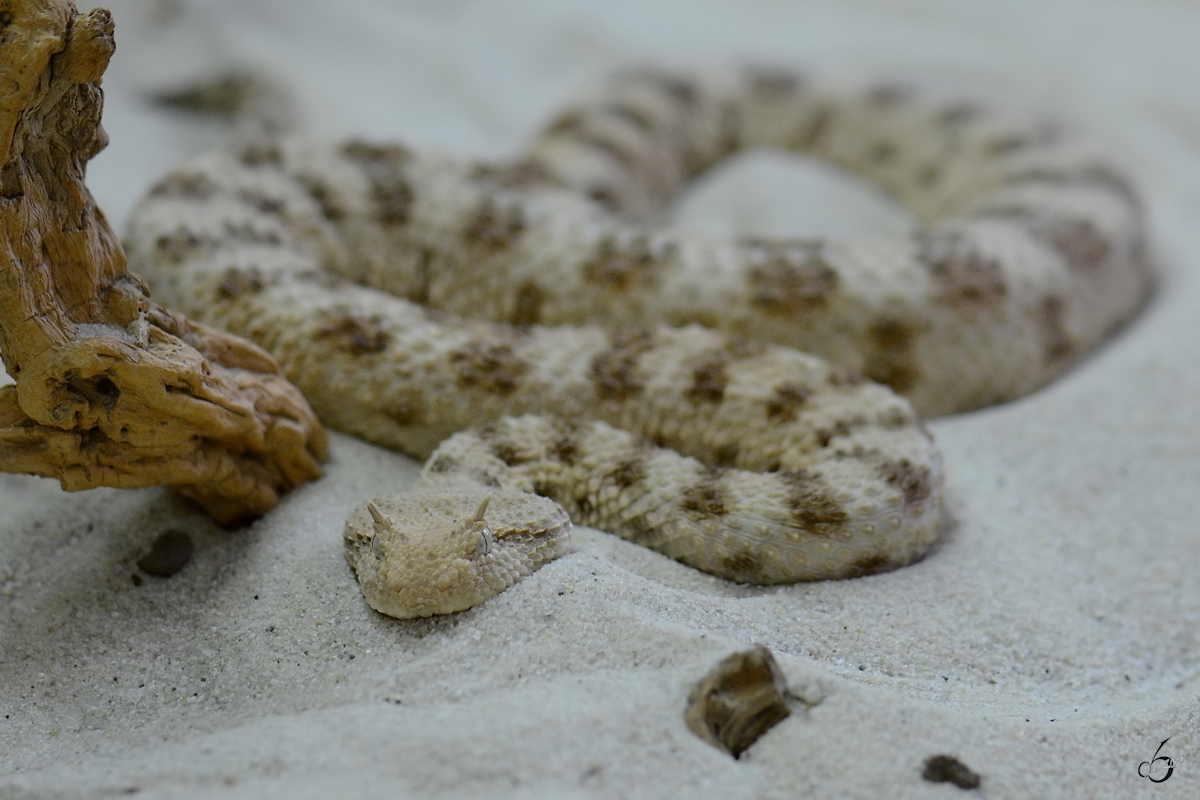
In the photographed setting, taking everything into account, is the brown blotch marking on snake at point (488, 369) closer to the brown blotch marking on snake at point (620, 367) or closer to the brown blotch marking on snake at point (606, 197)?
the brown blotch marking on snake at point (620, 367)

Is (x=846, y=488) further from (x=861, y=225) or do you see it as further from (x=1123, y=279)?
(x=861, y=225)

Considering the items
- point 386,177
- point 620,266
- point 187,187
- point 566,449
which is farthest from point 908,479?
point 187,187

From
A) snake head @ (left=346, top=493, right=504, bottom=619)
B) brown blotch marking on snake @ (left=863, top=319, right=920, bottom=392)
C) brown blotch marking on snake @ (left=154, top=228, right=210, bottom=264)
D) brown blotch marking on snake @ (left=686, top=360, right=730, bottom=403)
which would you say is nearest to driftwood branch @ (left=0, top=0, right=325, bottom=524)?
snake head @ (left=346, top=493, right=504, bottom=619)

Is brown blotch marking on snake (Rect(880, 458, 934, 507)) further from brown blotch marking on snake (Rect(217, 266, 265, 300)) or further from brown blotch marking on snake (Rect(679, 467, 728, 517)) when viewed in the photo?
brown blotch marking on snake (Rect(217, 266, 265, 300))

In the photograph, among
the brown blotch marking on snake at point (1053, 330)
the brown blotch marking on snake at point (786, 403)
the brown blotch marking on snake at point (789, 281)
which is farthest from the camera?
the brown blotch marking on snake at point (1053, 330)

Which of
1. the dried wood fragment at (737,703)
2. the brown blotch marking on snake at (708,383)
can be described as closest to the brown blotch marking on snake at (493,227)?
the brown blotch marking on snake at (708,383)

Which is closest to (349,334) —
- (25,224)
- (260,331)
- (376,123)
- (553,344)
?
(260,331)
